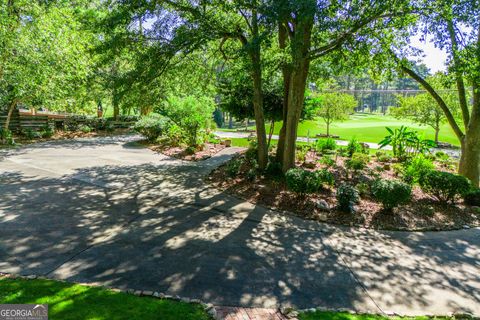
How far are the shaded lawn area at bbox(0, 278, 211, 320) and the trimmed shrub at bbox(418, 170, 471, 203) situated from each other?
7135 mm

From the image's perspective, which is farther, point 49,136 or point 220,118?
point 220,118

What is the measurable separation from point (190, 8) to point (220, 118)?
1357 inches

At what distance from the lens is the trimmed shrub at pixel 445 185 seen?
7914 mm

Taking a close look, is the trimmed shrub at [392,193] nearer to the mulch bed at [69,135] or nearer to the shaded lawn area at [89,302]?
the shaded lawn area at [89,302]

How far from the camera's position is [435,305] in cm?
417

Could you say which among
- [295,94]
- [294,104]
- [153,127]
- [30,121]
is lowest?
[153,127]

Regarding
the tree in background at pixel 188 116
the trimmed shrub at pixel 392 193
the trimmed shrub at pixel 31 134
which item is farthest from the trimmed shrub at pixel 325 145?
the trimmed shrub at pixel 31 134

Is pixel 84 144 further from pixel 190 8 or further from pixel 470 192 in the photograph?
pixel 470 192

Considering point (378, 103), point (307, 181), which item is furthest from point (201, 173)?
point (378, 103)

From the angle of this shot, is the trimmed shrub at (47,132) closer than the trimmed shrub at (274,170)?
No

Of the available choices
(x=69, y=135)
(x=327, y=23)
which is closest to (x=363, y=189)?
(x=327, y=23)

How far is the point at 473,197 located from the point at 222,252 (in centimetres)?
723

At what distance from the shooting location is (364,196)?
844cm

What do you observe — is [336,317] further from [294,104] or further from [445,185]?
[294,104]
